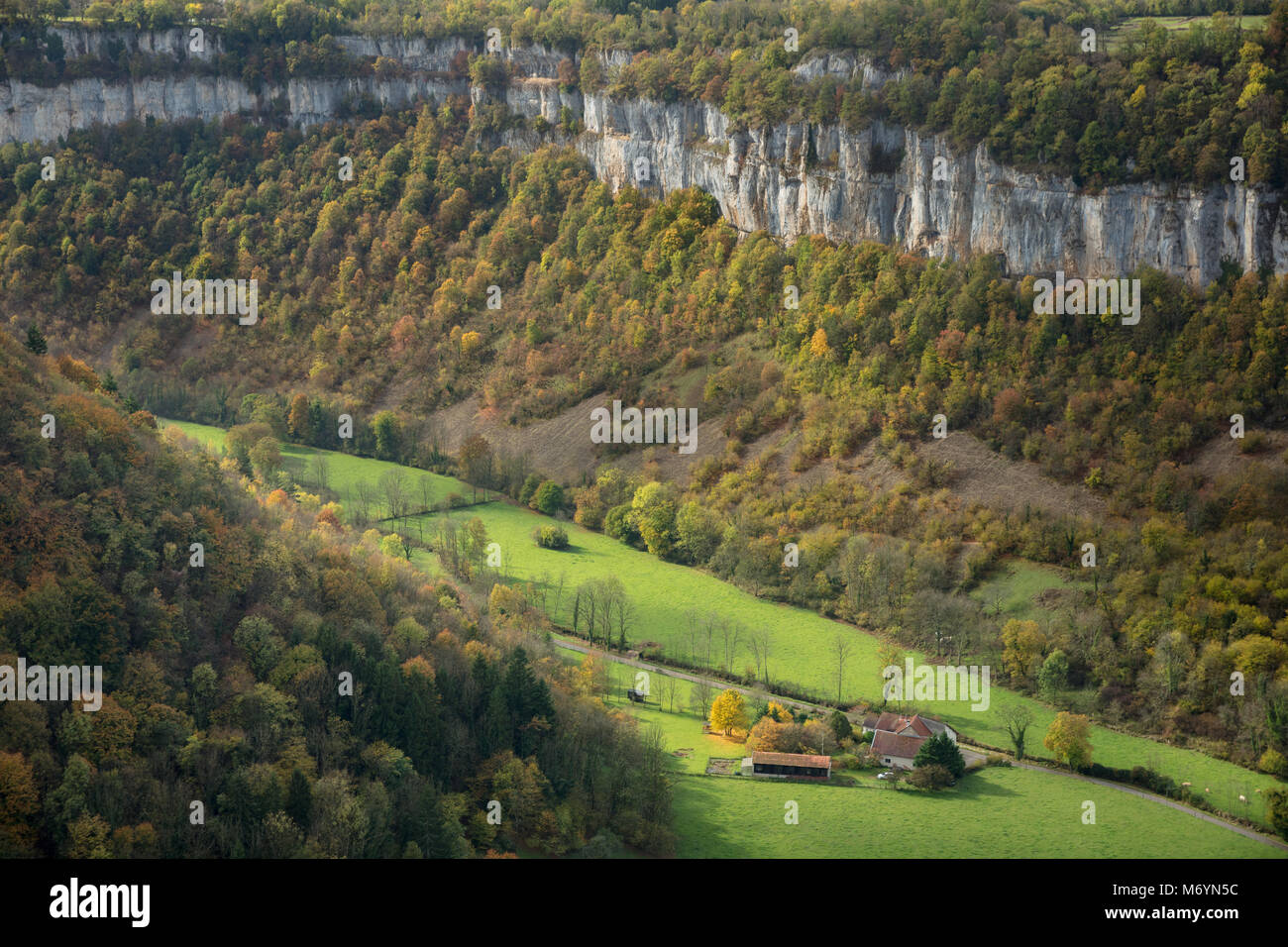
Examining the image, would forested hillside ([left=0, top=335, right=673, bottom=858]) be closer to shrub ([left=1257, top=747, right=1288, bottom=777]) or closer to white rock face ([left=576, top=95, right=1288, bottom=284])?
shrub ([left=1257, top=747, right=1288, bottom=777])

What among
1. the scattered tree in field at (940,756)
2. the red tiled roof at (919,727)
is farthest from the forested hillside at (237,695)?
the red tiled roof at (919,727)

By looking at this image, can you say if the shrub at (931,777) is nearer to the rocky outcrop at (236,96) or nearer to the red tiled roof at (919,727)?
the red tiled roof at (919,727)

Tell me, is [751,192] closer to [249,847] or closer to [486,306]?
[486,306]

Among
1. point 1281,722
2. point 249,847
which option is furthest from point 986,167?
point 249,847

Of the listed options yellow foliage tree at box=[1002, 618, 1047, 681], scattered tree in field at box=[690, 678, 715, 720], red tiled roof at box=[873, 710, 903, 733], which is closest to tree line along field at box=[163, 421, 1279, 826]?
yellow foliage tree at box=[1002, 618, 1047, 681]

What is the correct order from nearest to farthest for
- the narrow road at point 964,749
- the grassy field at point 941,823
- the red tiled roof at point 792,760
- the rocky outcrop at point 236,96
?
the grassy field at point 941,823 → the narrow road at point 964,749 → the red tiled roof at point 792,760 → the rocky outcrop at point 236,96

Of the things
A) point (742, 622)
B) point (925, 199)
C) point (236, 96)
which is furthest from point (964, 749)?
point (236, 96)

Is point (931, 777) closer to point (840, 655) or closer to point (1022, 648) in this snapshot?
point (1022, 648)
